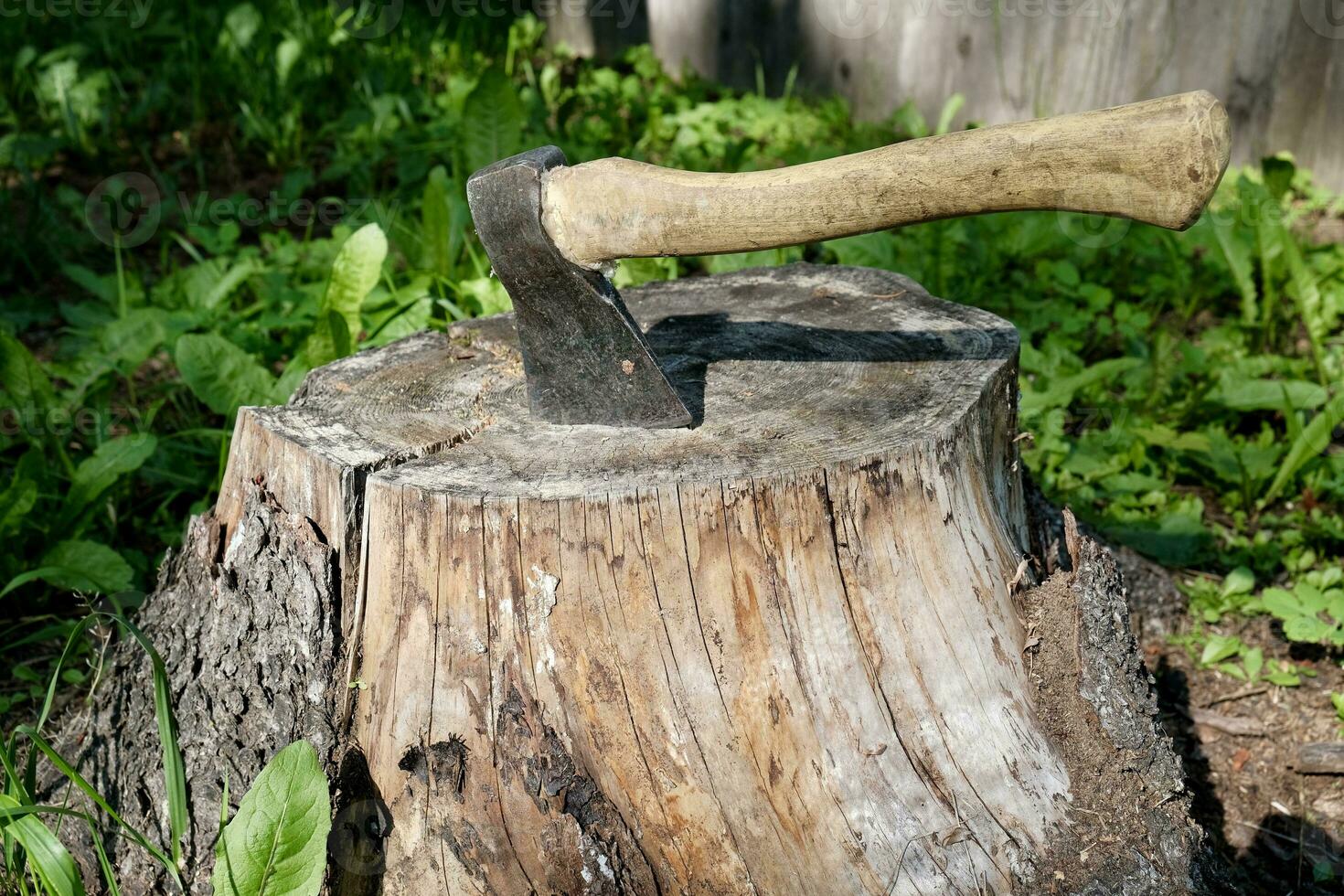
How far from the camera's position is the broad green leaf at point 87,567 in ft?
7.53

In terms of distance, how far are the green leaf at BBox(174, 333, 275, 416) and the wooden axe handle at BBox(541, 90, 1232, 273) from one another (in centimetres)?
126

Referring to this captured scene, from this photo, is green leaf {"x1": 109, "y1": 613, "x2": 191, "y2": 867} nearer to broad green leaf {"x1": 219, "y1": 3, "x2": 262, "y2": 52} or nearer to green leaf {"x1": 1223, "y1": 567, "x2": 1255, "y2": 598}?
green leaf {"x1": 1223, "y1": 567, "x2": 1255, "y2": 598}

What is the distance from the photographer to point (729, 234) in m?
1.59

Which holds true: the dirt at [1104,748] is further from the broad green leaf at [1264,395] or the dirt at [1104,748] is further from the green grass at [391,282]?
the broad green leaf at [1264,395]

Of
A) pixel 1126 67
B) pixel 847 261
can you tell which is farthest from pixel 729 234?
pixel 1126 67

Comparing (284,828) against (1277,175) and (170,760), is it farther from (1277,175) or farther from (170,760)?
(1277,175)

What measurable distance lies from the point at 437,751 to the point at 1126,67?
3.86 metres

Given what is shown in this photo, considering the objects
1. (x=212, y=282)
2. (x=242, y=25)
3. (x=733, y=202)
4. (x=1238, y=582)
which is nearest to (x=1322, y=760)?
(x=1238, y=582)

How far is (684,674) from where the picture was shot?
4.99 feet

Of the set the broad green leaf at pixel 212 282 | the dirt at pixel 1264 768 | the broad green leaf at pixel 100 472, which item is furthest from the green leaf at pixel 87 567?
the dirt at pixel 1264 768

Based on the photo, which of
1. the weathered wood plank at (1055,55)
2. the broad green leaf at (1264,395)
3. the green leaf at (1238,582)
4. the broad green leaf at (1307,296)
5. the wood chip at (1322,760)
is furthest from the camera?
the weathered wood plank at (1055,55)

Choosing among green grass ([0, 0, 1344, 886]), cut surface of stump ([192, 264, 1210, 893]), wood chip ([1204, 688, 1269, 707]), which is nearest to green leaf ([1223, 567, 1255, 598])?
green grass ([0, 0, 1344, 886])

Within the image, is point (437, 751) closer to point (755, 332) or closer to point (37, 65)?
point (755, 332)

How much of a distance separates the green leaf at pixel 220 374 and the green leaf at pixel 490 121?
4.29 feet
